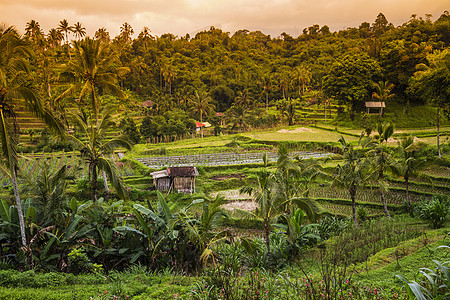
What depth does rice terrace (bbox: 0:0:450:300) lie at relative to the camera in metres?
6.07

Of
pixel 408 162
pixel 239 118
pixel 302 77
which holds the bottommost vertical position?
pixel 408 162

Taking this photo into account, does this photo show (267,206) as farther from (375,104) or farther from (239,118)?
(239,118)

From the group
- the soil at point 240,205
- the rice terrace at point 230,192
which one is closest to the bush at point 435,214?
the rice terrace at point 230,192

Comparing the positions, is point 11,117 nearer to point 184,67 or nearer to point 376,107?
point 376,107

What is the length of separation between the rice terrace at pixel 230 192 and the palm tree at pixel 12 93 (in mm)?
29

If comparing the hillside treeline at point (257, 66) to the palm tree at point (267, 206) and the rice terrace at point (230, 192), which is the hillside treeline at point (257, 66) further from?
the palm tree at point (267, 206)

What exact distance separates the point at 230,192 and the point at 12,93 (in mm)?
11840

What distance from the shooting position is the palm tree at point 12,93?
6.52 meters

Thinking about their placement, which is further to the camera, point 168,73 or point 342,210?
point 168,73

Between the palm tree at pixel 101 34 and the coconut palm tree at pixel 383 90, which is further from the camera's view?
the palm tree at pixel 101 34

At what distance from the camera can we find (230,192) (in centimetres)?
1691

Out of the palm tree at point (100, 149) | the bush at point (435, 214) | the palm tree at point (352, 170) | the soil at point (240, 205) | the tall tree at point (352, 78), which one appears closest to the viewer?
the palm tree at point (100, 149)

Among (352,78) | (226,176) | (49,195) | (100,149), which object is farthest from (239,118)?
(49,195)

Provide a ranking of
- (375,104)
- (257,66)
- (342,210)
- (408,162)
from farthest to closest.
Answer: (257,66)
(375,104)
(342,210)
(408,162)
